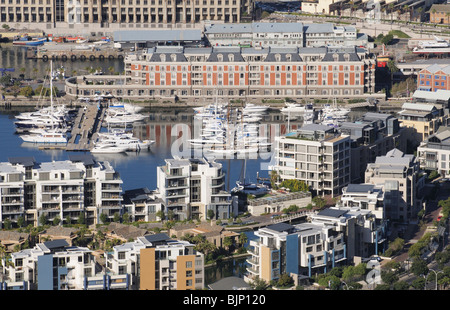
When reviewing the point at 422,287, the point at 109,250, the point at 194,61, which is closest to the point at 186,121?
the point at 194,61

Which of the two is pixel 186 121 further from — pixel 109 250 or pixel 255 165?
pixel 109 250

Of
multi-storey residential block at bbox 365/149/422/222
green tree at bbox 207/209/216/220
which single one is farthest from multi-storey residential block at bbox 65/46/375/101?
green tree at bbox 207/209/216/220

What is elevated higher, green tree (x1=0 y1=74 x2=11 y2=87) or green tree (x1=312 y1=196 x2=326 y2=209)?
green tree (x1=0 y1=74 x2=11 y2=87)

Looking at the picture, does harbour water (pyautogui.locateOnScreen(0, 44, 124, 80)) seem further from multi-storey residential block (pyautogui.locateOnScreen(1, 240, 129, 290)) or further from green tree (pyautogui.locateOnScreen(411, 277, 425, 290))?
green tree (pyautogui.locateOnScreen(411, 277, 425, 290))

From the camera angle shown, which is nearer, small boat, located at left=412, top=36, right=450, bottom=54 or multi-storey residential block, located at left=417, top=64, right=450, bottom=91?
multi-storey residential block, located at left=417, top=64, right=450, bottom=91

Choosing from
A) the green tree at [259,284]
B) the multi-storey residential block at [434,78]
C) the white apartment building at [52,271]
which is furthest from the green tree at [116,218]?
the multi-storey residential block at [434,78]

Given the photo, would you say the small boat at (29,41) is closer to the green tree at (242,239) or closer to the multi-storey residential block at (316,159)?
the multi-storey residential block at (316,159)
